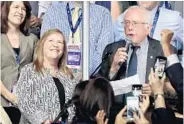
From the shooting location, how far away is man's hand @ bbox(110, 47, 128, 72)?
14.4 ft

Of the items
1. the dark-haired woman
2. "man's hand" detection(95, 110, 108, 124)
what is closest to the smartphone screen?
"man's hand" detection(95, 110, 108, 124)

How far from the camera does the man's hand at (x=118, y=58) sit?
4395 mm

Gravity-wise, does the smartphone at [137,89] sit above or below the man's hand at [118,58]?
below

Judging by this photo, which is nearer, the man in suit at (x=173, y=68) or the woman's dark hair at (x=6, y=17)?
the man in suit at (x=173, y=68)

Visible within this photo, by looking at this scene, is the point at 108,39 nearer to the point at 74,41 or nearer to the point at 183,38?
the point at 74,41

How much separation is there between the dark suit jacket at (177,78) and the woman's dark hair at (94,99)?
1.52ft

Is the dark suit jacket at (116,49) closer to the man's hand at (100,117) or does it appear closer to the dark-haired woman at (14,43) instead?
the man's hand at (100,117)

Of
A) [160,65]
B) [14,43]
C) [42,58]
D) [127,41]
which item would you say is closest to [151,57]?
[160,65]

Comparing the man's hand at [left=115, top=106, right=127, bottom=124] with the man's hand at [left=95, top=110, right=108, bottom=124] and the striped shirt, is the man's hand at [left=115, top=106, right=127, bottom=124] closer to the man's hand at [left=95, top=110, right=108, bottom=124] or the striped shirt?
the man's hand at [left=95, top=110, right=108, bottom=124]

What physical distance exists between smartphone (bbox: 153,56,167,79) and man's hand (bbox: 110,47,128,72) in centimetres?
24

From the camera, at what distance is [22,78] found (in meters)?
4.48

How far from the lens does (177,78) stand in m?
4.31

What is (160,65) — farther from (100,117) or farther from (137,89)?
(100,117)

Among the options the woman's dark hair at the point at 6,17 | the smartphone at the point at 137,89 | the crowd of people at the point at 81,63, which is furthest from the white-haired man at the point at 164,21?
the woman's dark hair at the point at 6,17
